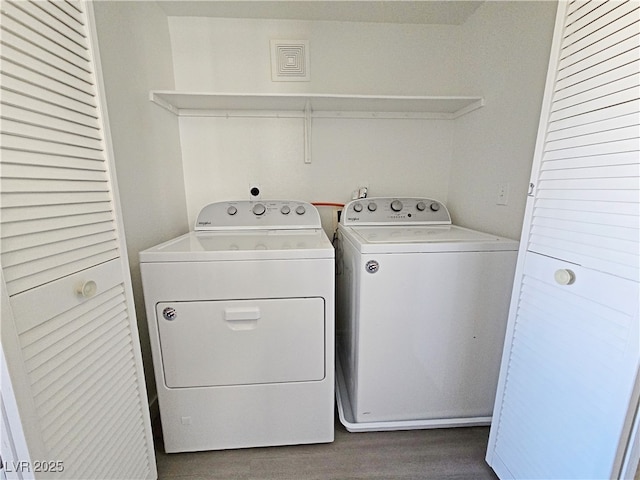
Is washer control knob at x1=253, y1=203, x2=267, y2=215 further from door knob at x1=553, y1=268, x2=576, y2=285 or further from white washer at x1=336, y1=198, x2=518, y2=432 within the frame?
door knob at x1=553, y1=268, x2=576, y2=285

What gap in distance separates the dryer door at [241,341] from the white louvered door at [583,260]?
0.80 metres

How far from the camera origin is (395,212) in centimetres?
191

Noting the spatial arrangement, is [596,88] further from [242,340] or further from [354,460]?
[354,460]

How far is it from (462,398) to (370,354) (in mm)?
577

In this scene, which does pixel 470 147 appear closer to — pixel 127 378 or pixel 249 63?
pixel 249 63

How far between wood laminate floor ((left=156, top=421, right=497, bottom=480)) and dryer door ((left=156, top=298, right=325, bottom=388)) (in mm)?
400

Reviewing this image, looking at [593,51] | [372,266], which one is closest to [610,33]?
[593,51]

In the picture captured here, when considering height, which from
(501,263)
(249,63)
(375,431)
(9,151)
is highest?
(249,63)

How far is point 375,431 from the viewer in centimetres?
148

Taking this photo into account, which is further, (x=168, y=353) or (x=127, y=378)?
(x=168, y=353)

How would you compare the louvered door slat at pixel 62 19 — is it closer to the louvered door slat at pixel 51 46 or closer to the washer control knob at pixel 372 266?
the louvered door slat at pixel 51 46

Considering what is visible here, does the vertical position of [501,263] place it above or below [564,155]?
Result: below

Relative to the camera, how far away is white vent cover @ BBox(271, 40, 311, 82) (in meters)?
1.80

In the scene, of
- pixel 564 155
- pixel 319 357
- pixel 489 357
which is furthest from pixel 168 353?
pixel 564 155
